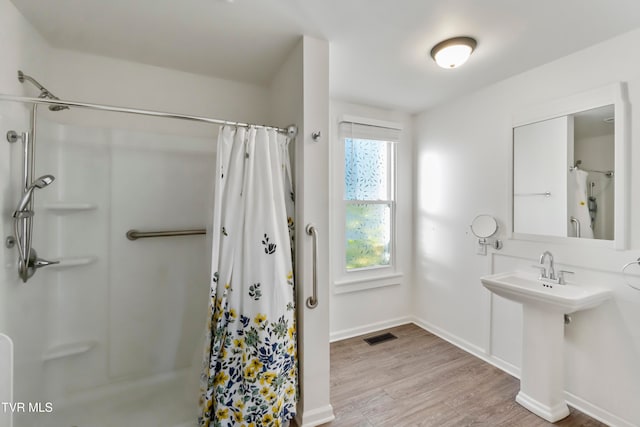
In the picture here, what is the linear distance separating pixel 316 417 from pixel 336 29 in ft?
7.70

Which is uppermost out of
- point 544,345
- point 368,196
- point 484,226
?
point 368,196

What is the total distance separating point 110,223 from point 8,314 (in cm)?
68

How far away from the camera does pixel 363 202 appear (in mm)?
2869

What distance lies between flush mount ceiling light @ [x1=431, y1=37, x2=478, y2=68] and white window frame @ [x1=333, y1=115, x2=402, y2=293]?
1.06 meters

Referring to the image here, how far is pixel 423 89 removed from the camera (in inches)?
95.5

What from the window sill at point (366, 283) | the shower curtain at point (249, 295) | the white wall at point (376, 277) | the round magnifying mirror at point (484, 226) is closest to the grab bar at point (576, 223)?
the round magnifying mirror at point (484, 226)

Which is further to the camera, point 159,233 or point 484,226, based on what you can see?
point 484,226

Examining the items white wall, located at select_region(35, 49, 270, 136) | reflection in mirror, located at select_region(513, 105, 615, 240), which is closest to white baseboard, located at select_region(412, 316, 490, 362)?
reflection in mirror, located at select_region(513, 105, 615, 240)

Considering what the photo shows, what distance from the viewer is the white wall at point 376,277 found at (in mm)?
2717

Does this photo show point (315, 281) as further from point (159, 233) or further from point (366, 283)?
point (366, 283)

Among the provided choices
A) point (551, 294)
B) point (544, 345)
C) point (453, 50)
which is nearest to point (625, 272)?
point (551, 294)

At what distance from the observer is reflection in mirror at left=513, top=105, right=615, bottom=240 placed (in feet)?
5.58

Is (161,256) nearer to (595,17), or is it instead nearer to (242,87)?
(242,87)

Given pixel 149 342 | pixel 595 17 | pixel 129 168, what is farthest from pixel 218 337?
pixel 595 17
